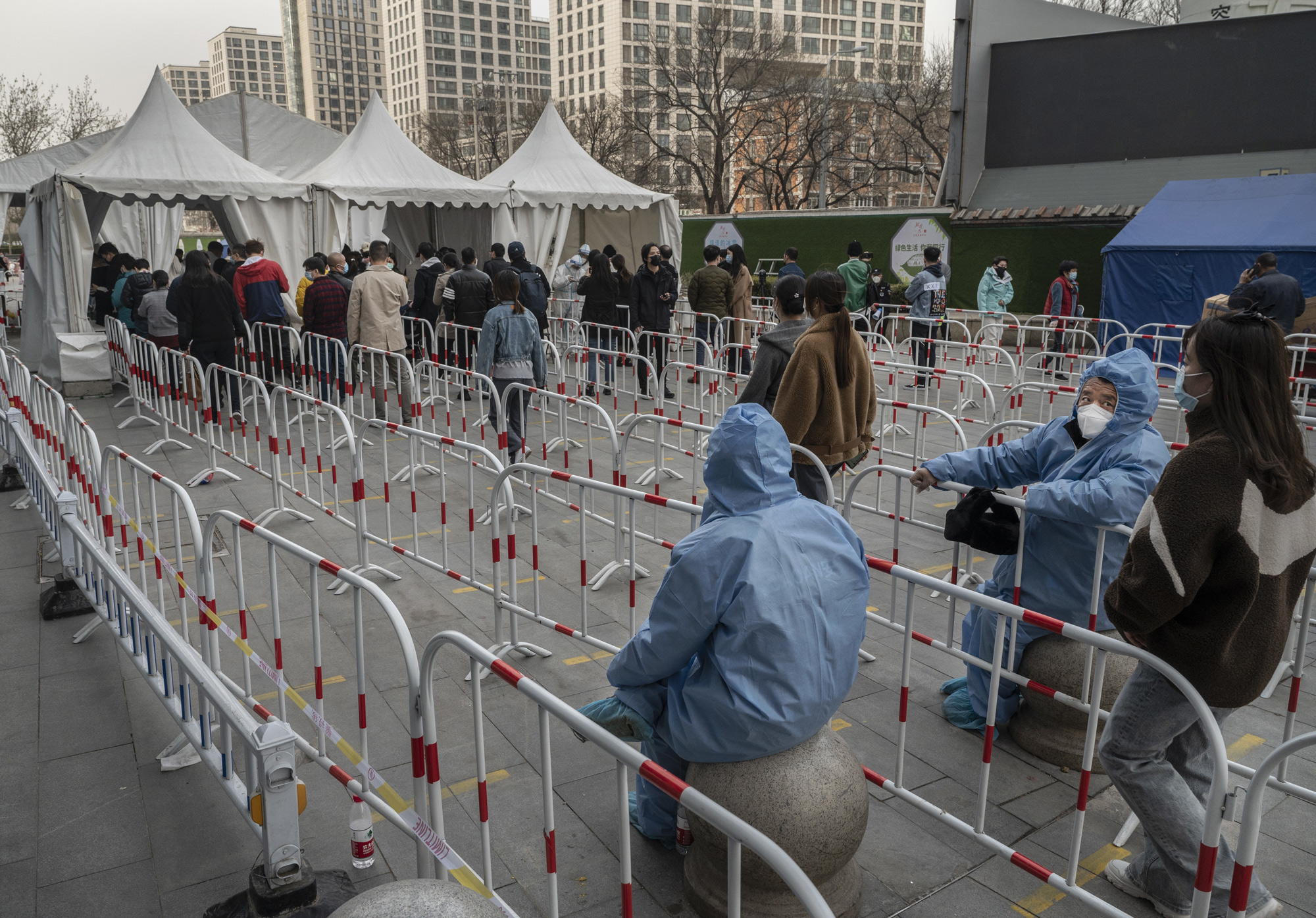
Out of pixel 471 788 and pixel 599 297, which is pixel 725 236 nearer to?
pixel 599 297

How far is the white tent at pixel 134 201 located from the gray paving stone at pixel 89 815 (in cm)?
1068

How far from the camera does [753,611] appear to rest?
2641 mm

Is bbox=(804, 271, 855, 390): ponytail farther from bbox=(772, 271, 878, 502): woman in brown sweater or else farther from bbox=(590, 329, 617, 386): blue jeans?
bbox=(590, 329, 617, 386): blue jeans

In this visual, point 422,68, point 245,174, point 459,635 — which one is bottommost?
point 459,635

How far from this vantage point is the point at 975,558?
6.66 meters

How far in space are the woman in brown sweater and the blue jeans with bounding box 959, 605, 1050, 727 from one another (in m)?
1.35

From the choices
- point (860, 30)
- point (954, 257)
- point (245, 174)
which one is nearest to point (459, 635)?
point (245, 174)

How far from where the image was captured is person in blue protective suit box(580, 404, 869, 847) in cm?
267

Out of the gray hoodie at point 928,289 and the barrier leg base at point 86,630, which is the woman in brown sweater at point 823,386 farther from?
the gray hoodie at point 928,289

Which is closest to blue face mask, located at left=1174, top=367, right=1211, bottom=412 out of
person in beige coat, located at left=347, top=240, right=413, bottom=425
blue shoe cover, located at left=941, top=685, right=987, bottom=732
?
blue shoe cover, located at left=941, top=685, right=987, bottom=732

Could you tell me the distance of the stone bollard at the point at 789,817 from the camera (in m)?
2.89

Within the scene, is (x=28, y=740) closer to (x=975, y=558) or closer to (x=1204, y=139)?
(x=975, y=558)

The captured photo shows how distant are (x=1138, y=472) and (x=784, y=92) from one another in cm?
4643

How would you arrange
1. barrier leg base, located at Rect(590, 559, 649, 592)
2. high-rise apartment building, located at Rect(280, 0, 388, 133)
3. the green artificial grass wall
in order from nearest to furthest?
barrier leg base, located at Rect(590, 559, 649, 592) < the green artificial grass wall < high-rise apartment building, located at Rect(280, 0, 388, 133)
